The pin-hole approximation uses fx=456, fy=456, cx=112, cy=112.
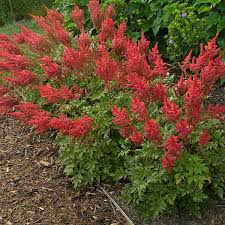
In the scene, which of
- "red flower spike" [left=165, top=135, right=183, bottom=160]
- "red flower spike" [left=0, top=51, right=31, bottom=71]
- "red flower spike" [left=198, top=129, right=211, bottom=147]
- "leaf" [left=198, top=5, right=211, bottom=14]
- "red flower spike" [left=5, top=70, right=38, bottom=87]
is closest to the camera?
"red flower spike" [left=165, top=135, right=183, bottom=160]

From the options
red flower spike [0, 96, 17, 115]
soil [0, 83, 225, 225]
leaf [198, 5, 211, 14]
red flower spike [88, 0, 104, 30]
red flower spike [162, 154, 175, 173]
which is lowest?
soil [0, 83, 225, 225]

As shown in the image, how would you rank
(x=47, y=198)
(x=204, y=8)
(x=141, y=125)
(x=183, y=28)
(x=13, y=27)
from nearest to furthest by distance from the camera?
(x=141, y=125) → (x=47, y=198) → (x=204, y=8) → (x=183, y=28) → (x=13, y=27)

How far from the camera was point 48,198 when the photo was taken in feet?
12.0

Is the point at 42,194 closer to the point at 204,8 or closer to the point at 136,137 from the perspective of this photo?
the point at 136,137

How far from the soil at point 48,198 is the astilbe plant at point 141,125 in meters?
0.12

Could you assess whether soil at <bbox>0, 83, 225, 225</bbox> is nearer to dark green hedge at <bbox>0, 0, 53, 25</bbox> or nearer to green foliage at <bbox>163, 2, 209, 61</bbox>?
green foliage at <bbox>163, 2, 209, 61</bbox>

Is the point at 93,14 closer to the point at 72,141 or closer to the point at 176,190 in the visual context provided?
the point at 72,141

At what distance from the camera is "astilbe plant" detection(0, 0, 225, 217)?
3029mm

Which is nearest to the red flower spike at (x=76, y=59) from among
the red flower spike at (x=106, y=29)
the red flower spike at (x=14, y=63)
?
the red flower spike at (x=106, y=29)

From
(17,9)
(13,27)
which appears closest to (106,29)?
(13,27)

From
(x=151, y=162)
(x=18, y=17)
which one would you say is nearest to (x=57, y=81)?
(x=151, y=162)

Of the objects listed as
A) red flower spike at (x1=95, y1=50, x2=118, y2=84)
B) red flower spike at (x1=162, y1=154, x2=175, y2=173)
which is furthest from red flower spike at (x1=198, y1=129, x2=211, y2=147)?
red flower spike at (x1=95, y1=50, x2=118, y2=84)

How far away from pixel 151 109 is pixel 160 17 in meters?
2.31

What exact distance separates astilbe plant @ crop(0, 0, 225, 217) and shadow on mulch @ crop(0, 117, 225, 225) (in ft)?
0.39
